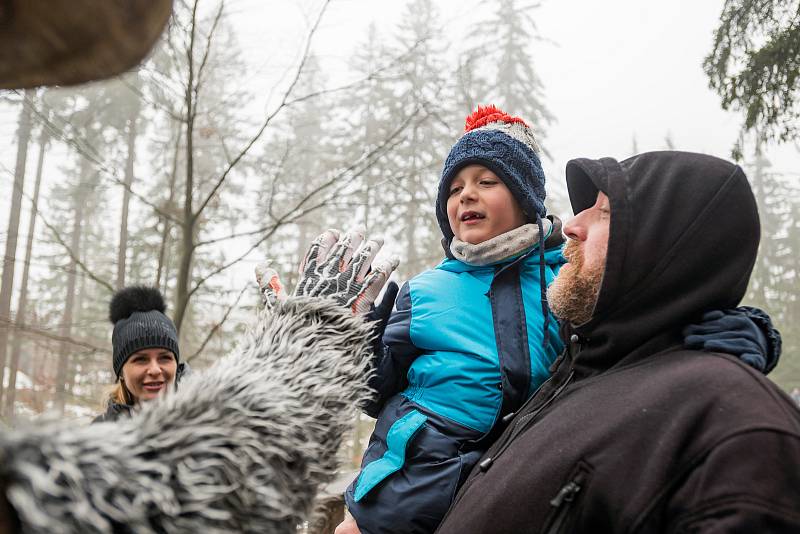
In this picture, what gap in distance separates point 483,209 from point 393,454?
101 centimetres

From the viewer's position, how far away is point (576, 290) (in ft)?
5.07

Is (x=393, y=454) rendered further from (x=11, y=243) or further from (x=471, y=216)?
(x=11, y=243)

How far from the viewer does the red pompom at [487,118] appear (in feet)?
7.26

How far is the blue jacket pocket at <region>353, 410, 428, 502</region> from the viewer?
1736mm

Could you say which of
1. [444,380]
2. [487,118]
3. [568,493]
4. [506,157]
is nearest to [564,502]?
[568,493]

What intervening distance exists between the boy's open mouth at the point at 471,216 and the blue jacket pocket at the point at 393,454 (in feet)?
2.62

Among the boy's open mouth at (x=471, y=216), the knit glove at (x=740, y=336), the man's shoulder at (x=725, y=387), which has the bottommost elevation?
the man's shoulder at (x=725, y=387)

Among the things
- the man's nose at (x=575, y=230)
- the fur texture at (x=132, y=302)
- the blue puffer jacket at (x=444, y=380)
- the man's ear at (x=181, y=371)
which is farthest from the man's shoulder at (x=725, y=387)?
the fur texture at (x=132, y=302)

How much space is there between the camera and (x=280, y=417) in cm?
105

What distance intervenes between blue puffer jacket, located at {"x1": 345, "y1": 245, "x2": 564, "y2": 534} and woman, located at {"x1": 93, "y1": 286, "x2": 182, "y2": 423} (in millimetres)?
1444

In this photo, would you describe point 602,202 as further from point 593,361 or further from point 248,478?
point 248,478

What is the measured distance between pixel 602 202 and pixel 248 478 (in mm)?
1308

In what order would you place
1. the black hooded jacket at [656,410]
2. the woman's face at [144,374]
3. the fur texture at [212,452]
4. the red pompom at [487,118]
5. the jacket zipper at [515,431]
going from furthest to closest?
the woman's face at [144,374] < the red pompom at [487,118] < the jacket zipper at [515,431] < the black hooded jacket at [656,410] < the fur texture at [212,452]

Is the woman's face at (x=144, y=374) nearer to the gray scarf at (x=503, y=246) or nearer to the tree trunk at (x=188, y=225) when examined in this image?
the tree trunk at (x=188, y=225)
